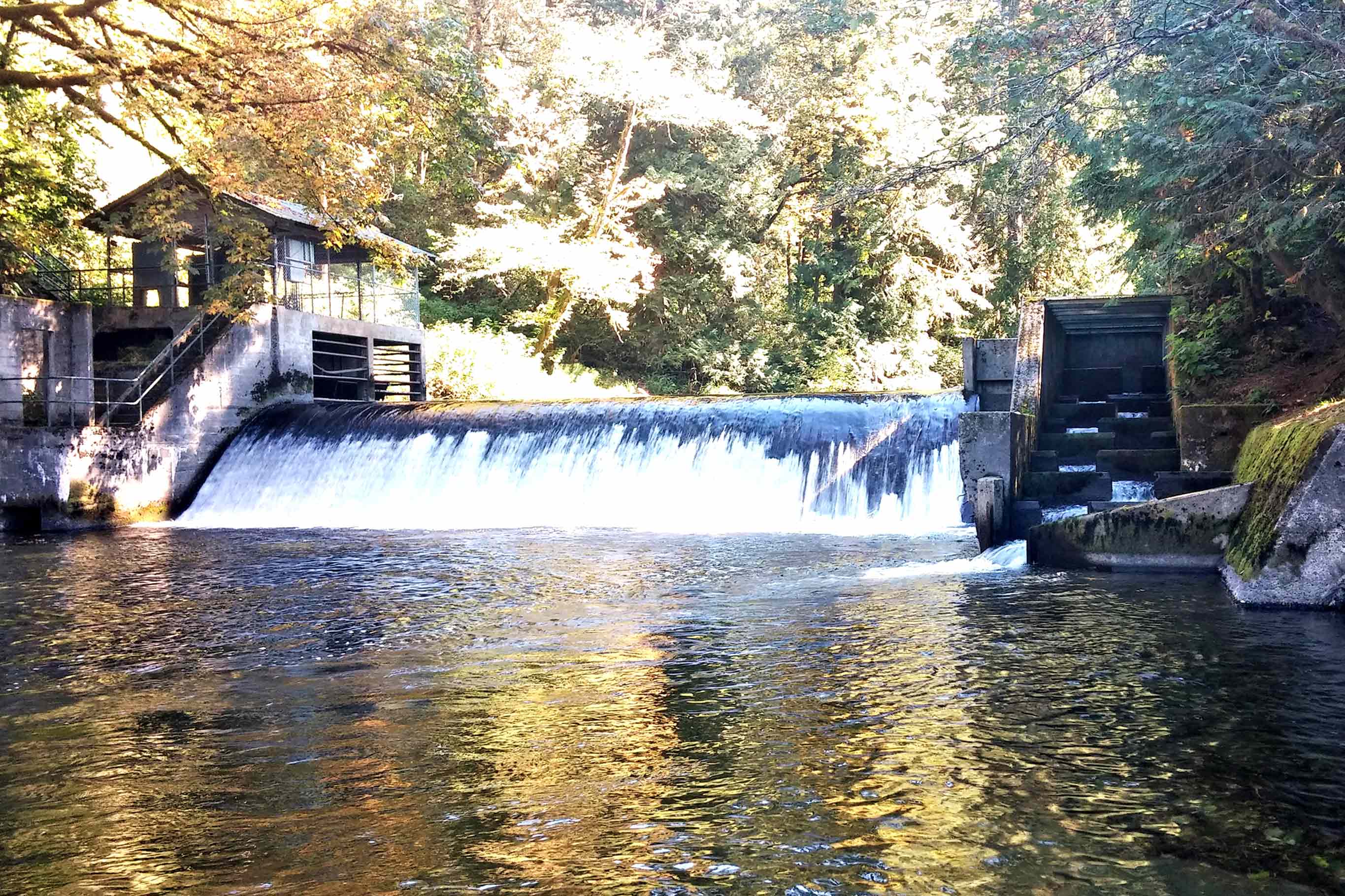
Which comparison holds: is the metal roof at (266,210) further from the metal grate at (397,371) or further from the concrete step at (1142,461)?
the concrete step at (1142,461)

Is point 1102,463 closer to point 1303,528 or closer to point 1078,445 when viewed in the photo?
point 1078,445

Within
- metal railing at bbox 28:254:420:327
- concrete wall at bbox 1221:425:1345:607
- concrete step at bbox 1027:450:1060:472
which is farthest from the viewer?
metal railing at bbox 28:254:420:327

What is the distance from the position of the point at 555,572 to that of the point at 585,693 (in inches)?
200

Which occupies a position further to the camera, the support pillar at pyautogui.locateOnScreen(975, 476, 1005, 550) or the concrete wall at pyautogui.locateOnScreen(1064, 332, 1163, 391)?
the concrete wall at pyautogui.locateOnScreen(1064, 332, 1163, 391)

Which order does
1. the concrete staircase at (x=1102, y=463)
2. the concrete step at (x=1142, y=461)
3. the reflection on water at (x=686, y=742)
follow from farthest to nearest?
the concrete step at (x=1142, y=461)
the concrete staircase at (x=1102, y=463)
the reflection on water at (x=686, y=742)

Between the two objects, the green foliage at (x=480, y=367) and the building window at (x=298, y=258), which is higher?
the building window at (x=298, y=258)

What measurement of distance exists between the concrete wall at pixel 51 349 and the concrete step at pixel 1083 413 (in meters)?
15.3

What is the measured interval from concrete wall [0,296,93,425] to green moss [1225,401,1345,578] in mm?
17533

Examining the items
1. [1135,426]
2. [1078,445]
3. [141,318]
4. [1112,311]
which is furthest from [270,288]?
[1135,426]

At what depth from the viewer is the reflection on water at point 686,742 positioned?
12.4ft

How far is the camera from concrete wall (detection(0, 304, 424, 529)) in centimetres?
1803

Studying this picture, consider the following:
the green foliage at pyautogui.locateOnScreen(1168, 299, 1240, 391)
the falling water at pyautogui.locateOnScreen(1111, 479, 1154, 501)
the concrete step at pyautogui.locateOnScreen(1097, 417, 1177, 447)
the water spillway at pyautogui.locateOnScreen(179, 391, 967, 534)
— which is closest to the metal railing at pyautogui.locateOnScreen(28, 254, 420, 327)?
the water spillway at pyautogui.locateOnScreen(179, 391, 967, 534)

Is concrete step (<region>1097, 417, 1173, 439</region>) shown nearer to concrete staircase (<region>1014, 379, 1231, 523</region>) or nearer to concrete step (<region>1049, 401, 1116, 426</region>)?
concrete staircase (<region>1014, 379, 1231, 523</region>)

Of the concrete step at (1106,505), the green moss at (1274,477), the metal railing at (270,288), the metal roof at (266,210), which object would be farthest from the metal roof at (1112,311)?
the metal railing at (270,288)
